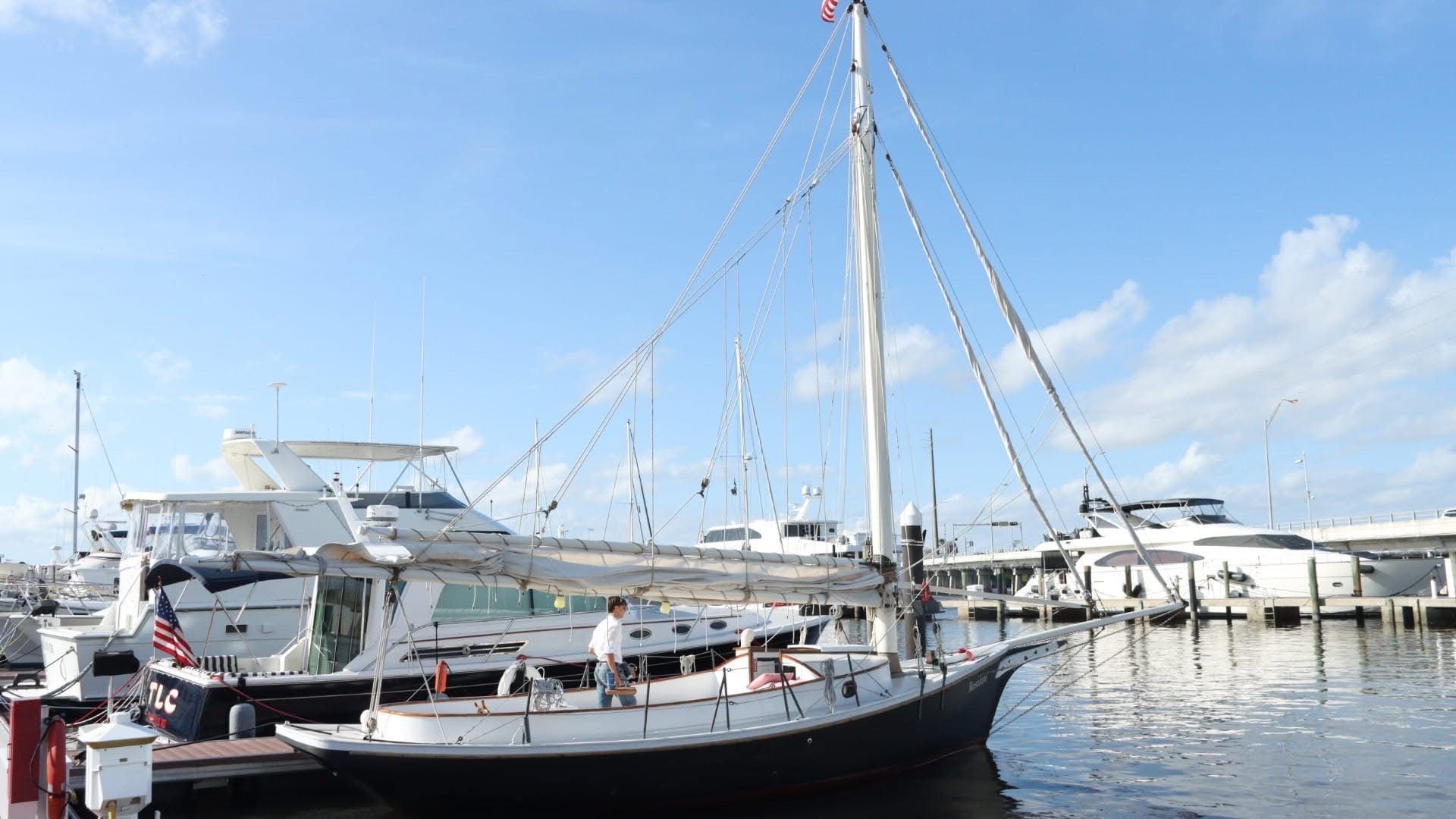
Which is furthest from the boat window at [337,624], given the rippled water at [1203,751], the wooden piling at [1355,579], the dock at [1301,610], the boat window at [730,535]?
the boat window at [730,535]

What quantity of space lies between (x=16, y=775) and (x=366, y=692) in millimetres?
6634

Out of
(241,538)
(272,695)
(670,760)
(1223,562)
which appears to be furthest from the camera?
(1223,562)

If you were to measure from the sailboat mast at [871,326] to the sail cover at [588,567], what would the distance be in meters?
0.72

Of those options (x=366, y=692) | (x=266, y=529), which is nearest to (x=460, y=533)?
(x=366, y=692)

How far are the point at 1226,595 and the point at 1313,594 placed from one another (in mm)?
4238

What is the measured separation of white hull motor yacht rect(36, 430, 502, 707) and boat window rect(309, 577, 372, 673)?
0.56 metres

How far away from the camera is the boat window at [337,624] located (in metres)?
17.2

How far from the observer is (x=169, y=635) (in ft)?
52.2

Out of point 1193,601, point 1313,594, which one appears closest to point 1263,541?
point 1313,594

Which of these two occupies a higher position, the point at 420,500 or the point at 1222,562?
the point at 420,500

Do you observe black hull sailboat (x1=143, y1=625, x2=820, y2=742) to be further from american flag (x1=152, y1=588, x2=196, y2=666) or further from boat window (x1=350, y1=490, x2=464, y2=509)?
boat window (x1=350, y1=490, x2=464, y2=509)

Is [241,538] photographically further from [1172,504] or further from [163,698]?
[1172,504]

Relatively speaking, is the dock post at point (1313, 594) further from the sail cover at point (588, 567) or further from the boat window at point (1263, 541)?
the sail cover at point (588, 567)

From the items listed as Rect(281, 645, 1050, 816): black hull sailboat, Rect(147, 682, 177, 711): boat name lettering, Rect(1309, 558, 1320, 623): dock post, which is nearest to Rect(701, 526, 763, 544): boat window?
Rect(1309, 558, 1320, 623): dock post
